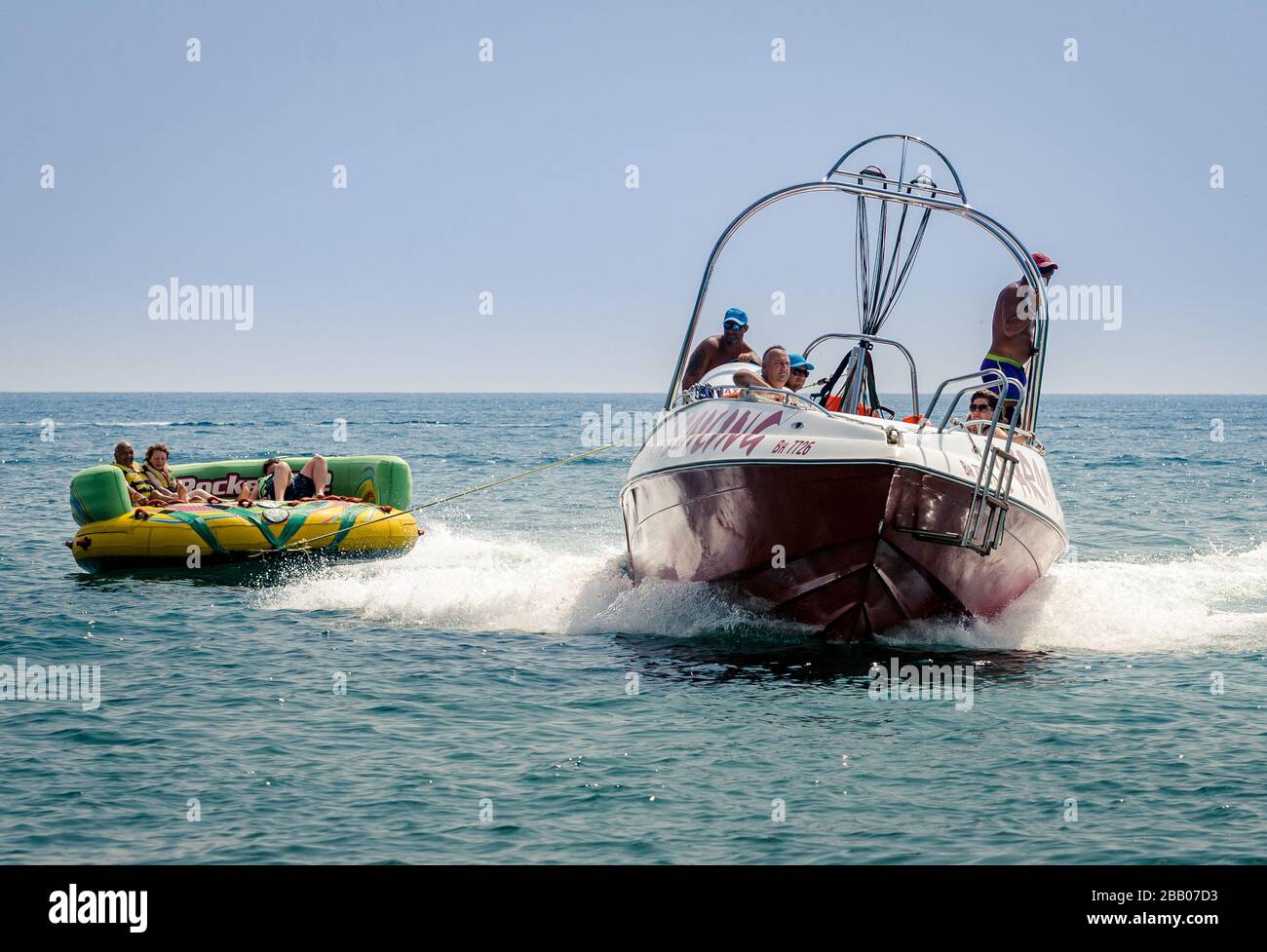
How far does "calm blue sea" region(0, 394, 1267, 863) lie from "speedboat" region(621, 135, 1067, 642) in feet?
1.47

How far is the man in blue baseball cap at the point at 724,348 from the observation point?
11.6 metres

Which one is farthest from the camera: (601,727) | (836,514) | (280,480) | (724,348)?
(280,480)

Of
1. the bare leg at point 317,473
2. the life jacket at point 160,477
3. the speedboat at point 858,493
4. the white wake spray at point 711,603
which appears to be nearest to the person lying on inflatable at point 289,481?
the bare leg at point 317,473

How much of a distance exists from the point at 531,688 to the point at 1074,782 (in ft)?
12.7

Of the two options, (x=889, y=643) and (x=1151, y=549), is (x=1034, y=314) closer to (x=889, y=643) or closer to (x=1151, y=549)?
(x=889, y=643)

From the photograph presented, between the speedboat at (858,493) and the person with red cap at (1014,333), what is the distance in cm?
13

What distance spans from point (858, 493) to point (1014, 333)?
275 centimetres

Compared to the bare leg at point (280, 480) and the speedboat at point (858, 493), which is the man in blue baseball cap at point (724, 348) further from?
the bare leg at point (280, 480)

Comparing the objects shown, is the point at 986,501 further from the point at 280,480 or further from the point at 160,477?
the point at 160,477

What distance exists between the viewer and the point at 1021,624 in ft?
35.3

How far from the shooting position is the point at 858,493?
8.96m

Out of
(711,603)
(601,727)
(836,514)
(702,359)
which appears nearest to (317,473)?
(702,359)
